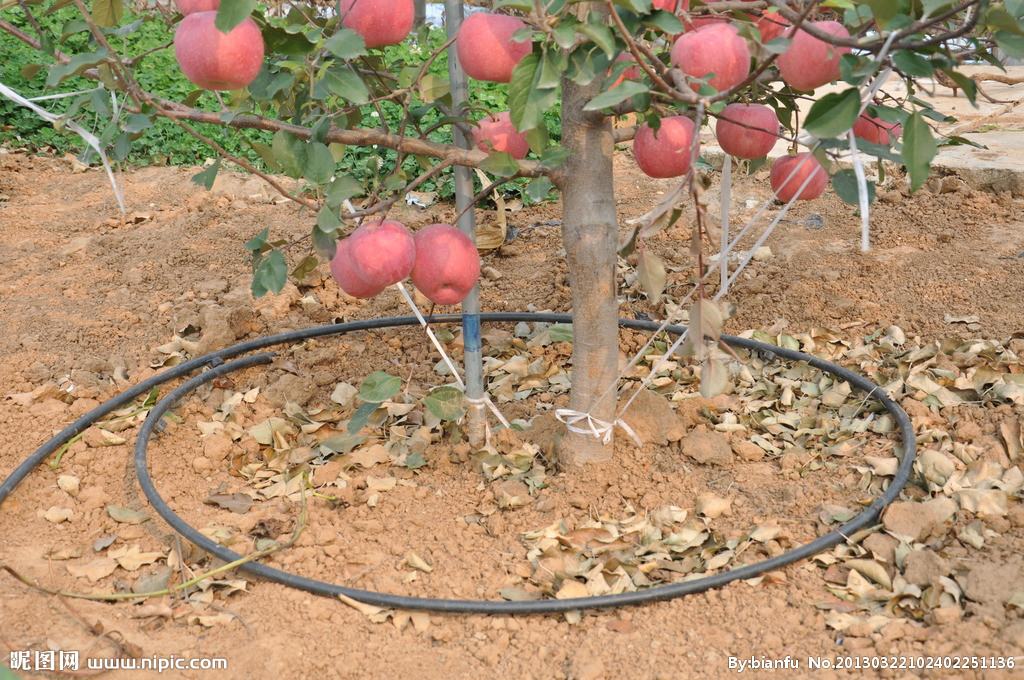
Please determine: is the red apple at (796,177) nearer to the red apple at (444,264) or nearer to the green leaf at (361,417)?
the red apple at (444,264)

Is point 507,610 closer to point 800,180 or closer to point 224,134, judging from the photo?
point 800,180

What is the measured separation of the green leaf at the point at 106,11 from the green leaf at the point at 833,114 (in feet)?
3.57

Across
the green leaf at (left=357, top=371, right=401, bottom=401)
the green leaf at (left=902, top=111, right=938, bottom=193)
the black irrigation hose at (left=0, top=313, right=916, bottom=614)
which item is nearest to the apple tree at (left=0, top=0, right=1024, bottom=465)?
the green leaf at (left=902, top=111, right=938, bottom=193)

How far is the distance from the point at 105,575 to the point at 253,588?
0.84 feet

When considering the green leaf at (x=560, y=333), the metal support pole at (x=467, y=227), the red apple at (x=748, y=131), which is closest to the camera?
the red apple at (x=748, y=131)

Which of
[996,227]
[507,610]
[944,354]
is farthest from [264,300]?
[996,227]

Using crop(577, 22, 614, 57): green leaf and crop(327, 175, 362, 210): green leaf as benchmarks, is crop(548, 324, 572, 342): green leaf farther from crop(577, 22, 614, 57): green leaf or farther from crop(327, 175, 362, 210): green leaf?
crop(577, 22, 614, 57): green leaf

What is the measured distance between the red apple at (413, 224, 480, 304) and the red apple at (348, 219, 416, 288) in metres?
0.05

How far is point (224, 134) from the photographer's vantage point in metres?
3.61

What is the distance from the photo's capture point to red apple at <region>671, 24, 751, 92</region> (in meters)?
1.10

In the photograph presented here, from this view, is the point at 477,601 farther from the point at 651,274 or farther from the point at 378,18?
the point at 378,18

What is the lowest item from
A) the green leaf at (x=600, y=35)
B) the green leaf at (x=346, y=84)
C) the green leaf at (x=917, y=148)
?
the green leaf at (x=917, y=148)

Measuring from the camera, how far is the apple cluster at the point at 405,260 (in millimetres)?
1248

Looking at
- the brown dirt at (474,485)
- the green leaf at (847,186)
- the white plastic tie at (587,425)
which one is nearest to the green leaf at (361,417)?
the brown dirt at (474,485)
